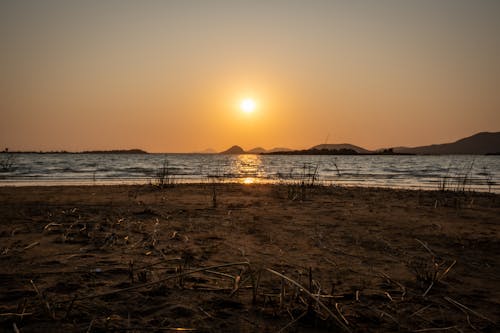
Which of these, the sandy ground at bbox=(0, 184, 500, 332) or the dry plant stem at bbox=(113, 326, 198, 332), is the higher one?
the dry plant stem at bbox=(113, 326, 198, 332)

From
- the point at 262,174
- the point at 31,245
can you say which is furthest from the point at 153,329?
the point at 262,174

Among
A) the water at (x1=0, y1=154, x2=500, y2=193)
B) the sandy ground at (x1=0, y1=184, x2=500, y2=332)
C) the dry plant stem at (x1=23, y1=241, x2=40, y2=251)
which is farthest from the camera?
the water at (x1=0, y1=154, x2=500, y2=193)

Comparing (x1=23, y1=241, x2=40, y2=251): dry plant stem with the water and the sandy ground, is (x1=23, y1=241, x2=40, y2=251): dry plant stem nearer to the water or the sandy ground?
the sandy ground

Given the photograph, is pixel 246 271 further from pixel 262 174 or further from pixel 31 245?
pixel 262 174

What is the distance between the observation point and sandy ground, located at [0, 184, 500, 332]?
2.41 metres

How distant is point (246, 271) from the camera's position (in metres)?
3.49

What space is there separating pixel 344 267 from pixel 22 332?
2.99 meters

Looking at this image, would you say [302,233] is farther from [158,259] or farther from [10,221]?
[10,221]

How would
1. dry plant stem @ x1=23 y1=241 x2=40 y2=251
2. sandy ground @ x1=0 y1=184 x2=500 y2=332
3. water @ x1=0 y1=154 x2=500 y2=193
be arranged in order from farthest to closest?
water @ x1=0 y1=154 x2=500 y2=193 < dry plant stem @ x1=23 y1=241 x2=40 y2=251 < sandy ground @ x1=0 y1=184 x2=500 y2=332

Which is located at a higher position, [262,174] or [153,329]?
[153,329]

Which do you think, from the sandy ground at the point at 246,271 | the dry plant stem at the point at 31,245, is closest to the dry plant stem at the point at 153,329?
the sandy ground at the point at 246,271

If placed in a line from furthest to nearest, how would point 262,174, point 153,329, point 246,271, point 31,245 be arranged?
point 262,174 < point 31,245 < point 246,271 < point 153,329

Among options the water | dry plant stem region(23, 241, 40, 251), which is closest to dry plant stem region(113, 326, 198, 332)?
dry plant stem region(23, 241, 40, 251)

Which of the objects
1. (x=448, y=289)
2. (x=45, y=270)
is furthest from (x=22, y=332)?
(x=448, y=289)
